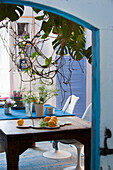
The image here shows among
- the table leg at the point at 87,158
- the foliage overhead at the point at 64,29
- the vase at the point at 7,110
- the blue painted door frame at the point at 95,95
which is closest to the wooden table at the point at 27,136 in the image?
the table leg at the point at 87,158

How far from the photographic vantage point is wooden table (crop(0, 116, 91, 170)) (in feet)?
7.93

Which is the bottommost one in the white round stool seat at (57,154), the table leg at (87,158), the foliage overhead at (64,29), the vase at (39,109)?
the white round stool seat at (57,154)

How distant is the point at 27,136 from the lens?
8.04ft

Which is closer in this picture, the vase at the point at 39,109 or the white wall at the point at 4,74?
the vase at the point at 39,109

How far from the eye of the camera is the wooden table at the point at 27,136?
2418mm

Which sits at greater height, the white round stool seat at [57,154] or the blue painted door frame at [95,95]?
the blue painted door frame at [95,95]

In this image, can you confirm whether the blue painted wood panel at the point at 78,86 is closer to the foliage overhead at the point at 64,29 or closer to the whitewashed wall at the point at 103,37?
the foliage overhead at the point at 64,29

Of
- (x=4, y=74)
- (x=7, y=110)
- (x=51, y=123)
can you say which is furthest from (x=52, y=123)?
(x=4, y=74)

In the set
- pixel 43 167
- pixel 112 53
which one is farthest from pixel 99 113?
pixel 43 167

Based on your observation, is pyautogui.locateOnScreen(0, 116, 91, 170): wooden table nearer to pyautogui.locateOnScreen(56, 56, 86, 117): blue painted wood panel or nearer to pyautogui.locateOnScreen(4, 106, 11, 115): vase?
pyautogui.locateOnScreen(4, 106, 11, 115): vase

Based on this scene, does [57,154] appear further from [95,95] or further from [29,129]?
[95,95]

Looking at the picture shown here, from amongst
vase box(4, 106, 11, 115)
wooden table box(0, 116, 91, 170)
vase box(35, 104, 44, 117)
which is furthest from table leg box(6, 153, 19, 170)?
vase box(4, 106, 11, 115)

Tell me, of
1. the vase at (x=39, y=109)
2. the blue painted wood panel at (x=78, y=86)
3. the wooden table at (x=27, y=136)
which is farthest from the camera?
the blue painted wood panel at (x=78, y=86)

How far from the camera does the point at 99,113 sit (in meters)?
1.32
